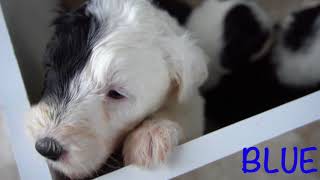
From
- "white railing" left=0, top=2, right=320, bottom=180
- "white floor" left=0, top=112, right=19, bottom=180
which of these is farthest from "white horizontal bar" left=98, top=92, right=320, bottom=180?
"white floor" left=0, top=112, right=19, bottom=180

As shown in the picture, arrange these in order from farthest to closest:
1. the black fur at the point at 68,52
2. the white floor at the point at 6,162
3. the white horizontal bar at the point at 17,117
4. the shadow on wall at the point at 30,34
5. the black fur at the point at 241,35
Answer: the white floor at the point at 6,162 → the black fur at the point at 241,35 → the shadow on wall at the point at 30,34 → the black fur at the point at 68,52 → the white horizontal bar at the point at 17,117

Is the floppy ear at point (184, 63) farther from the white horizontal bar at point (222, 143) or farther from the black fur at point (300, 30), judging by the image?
the black fur at point (300, 30)

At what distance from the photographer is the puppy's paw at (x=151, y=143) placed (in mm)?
→ 832

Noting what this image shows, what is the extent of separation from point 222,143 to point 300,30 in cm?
52

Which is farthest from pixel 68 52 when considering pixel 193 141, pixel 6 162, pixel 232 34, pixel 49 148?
pixel 6 162

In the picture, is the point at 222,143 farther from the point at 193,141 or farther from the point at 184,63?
the point at 184,63

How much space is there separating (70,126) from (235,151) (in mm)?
300

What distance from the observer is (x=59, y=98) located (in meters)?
0.90

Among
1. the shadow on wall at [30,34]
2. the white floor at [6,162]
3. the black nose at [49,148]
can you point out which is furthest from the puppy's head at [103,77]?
the white floor at [6,162]

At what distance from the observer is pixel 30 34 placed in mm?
1124

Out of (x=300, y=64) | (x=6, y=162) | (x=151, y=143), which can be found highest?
(x=300, y=64)

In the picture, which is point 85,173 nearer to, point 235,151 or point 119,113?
point 119,113

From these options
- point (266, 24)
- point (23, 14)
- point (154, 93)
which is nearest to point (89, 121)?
point (154, 93)

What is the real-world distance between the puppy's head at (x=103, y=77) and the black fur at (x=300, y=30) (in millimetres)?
321
